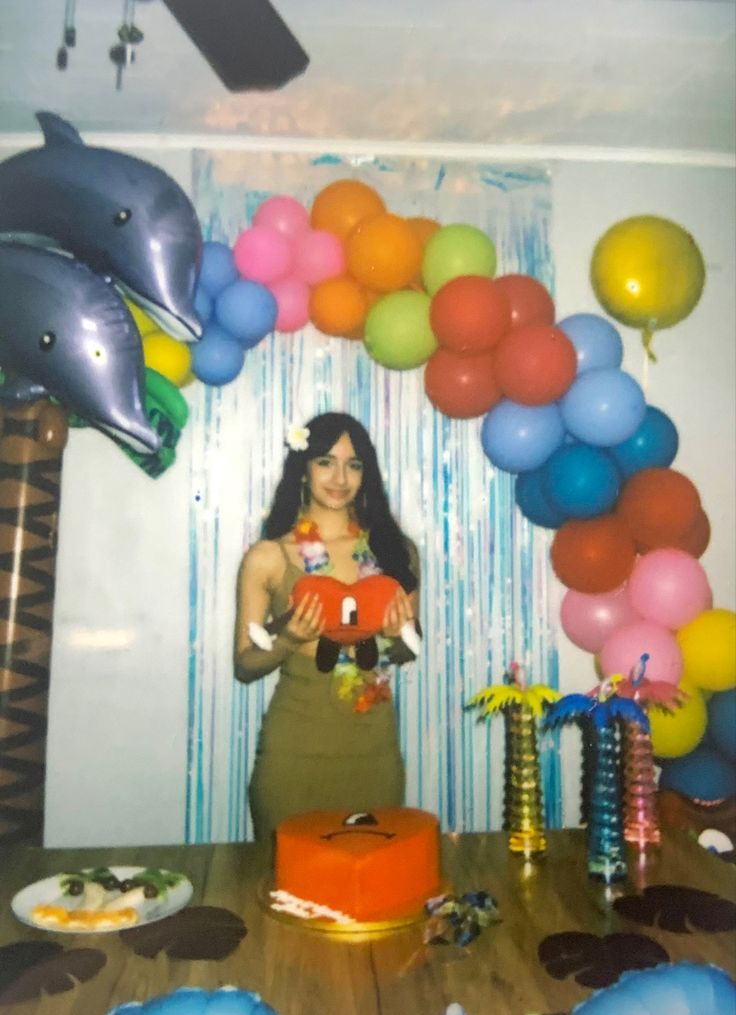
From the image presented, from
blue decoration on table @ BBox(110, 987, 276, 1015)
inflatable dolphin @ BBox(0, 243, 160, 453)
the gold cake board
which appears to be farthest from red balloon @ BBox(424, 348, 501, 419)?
blue decoration on table @ BBox(110, 987, 276, 1015)

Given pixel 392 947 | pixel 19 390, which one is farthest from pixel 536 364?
pixel 392 947

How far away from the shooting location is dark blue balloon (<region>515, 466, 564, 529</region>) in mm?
2504

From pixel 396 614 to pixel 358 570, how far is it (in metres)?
0.32

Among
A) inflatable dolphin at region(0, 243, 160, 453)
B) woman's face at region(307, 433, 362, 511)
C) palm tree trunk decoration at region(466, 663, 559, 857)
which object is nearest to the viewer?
palm tree trunk decoration at region(466, 663, 559, 857)

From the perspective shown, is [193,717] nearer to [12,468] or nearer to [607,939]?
[12,468]

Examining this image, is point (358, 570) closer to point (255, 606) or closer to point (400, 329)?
point (255, 606)

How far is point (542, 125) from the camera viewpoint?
2.64m

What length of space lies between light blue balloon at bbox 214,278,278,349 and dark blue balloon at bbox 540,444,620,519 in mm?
872

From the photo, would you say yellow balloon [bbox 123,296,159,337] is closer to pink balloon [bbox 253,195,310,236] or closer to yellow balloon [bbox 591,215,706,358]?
pink balloon [bbox 253,195,310,236]

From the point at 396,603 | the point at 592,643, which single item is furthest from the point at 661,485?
the point at 396,603

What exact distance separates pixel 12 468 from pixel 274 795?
3.56 ft

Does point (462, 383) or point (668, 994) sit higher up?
point (462, 383)

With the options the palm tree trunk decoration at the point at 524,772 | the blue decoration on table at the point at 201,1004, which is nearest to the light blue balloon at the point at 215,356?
the palm tree trunk decoration at the point at 524,772

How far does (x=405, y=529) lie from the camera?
262cm
